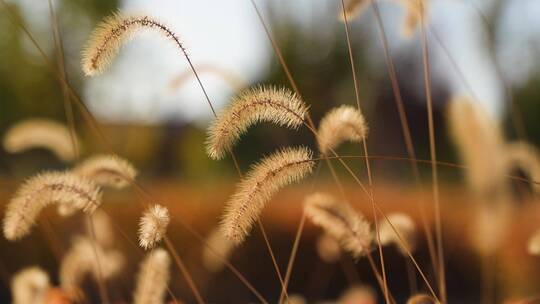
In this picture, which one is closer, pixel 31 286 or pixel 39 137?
pixel 31 286

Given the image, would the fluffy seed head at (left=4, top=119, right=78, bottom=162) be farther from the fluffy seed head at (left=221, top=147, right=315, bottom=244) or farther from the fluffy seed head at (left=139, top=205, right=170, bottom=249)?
the fluffy seed head at (left=221, top=147, right=315, bottom=244)

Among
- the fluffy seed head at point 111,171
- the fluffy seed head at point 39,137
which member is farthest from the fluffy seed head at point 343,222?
the fluffy seed head at point 39,137

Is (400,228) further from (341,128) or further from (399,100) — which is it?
(341,128)

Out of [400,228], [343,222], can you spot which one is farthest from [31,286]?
[400,228]

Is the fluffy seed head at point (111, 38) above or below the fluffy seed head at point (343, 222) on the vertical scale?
above

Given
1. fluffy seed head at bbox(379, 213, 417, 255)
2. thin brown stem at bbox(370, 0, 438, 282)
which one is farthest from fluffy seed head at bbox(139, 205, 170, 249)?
fluffy seed head at bbox(379, 213, 417, 255)

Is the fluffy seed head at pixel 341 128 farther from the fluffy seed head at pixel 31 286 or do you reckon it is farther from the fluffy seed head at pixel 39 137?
the fluffy seed head at pixel 39 137
